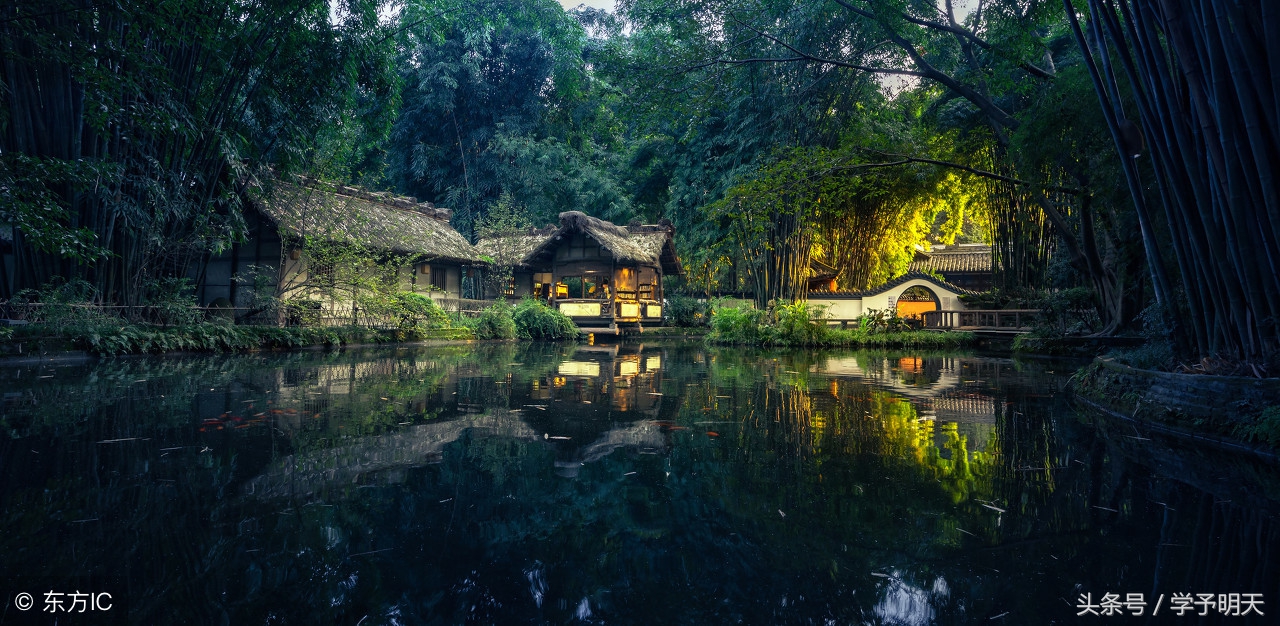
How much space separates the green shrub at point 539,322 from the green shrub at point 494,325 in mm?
405

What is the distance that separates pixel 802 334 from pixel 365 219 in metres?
12.7

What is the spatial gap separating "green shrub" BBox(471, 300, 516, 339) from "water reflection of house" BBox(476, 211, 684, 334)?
357 centimetres

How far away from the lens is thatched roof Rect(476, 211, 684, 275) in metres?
23.5

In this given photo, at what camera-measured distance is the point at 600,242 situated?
2292 cm

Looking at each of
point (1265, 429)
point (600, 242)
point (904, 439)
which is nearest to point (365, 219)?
point (600, 242)

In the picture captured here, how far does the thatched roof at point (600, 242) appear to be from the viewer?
23.5m

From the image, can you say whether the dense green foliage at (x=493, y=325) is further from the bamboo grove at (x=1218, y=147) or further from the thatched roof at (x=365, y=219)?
the bamboo grove at (x=1218, y=147)

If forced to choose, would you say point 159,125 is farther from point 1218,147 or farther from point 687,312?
point 687,312

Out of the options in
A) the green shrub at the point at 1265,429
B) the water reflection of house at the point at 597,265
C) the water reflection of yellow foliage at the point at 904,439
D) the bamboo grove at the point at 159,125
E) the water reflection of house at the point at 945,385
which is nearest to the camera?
the water reflection of yellow foliage at the point at 904,439

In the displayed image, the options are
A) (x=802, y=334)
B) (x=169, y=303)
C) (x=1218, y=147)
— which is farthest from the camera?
(x=802, y=334)

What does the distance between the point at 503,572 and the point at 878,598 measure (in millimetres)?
1182

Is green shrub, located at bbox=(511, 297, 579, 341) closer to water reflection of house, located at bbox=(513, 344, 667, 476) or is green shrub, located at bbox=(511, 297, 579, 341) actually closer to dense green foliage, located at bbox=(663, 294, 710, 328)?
dense green foliage, located at bbox=(663, 294, 710, 328)

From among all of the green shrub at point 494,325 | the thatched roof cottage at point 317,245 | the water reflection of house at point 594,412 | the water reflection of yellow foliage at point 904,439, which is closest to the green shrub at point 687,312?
the thatched roof cottage at point 317,245

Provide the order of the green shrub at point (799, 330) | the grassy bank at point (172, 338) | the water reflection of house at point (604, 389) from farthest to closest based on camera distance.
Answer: the green shrub at point (799, 330) → the grassy bank at point (172, 338) → the water reflection of house at point (604, 389)
